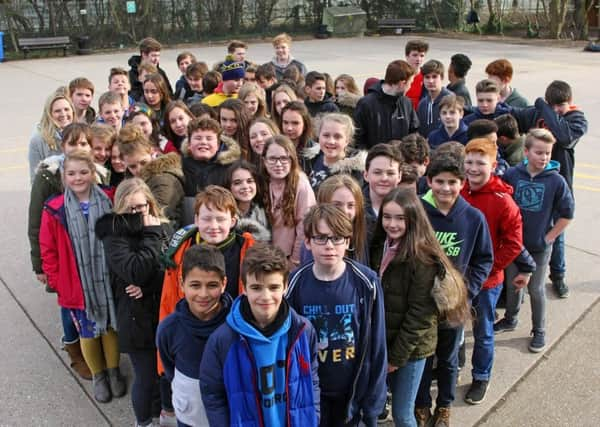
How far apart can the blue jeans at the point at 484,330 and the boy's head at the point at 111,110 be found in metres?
3.57

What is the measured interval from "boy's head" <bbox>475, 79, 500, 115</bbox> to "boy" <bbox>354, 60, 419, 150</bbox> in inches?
25.9

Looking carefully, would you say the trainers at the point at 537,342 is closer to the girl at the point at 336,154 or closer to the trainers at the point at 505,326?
the trainers at the point at 505,326

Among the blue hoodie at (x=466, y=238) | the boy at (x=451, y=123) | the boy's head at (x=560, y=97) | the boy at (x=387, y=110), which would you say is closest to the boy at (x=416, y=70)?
the boy at (x=387, y=110)

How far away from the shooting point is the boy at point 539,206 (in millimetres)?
4371

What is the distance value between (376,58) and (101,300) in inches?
704

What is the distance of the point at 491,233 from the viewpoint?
394 centimetres

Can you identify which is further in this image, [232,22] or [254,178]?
[232,22]

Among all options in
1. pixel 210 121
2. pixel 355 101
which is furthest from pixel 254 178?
pixel 355 101

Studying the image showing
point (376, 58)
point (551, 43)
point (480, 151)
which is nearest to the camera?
point (480, 151)

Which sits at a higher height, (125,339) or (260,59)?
(260,59)

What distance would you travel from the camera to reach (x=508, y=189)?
400 cm

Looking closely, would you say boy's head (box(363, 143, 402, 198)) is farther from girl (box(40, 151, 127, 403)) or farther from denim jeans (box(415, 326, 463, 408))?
girl (box(40, 151, 127, 403))

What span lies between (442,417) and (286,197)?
173 cm

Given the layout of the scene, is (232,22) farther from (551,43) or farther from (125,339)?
(125,339)
